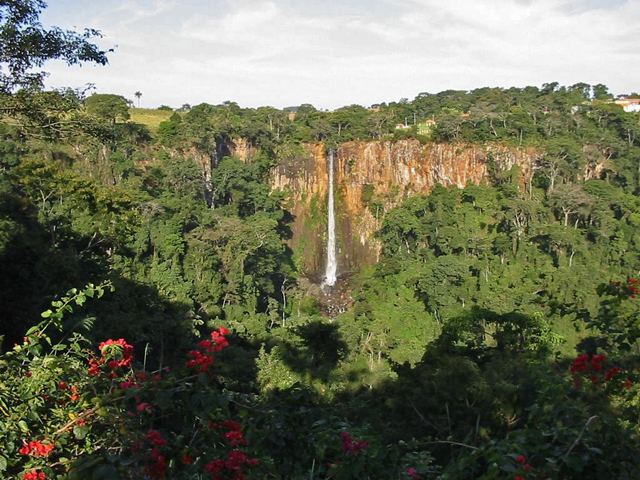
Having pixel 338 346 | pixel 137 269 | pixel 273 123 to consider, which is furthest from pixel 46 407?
pixel 273 123

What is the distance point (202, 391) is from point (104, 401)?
37cm

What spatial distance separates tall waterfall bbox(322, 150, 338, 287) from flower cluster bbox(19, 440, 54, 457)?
29787mm

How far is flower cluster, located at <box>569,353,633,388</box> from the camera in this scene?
2.95 metres

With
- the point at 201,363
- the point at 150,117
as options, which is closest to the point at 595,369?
the point at 201,363

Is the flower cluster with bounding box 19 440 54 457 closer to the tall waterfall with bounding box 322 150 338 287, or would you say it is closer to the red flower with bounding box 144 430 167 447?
the red flower with bounding box 144 430 167 447

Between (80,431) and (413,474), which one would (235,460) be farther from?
(413,474)

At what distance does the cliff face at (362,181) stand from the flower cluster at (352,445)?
30.2 m

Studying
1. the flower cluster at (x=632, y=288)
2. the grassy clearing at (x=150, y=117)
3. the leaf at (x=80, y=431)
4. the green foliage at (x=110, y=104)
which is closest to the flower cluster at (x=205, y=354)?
the leaf at (x=80, y=431)

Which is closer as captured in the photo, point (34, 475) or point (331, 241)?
point (34, 475)

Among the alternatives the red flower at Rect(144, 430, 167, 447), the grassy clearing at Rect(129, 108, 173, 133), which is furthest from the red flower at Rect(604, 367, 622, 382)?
the grassy clearing at Rect(129, 108, 173, 133)

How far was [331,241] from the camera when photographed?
3412 cm

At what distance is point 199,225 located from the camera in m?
24.9

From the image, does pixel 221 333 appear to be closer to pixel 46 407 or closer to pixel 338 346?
pixel 46 407

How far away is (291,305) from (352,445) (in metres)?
25.9
